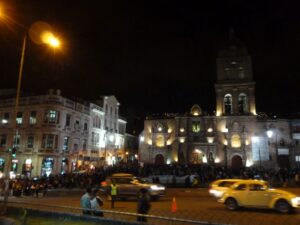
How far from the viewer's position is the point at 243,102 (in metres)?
63.1

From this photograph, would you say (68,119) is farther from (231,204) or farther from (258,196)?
(258,196)

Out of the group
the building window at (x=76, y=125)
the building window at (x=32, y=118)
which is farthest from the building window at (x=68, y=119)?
the building window at (x=32, y=118)

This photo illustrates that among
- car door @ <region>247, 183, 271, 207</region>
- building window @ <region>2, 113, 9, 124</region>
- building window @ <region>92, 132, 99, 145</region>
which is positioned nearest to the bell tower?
building window @ <region>92, 132, 99, 145</region>

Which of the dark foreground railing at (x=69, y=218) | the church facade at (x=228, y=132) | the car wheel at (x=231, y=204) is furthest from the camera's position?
the church facade at (x=228, y=132)

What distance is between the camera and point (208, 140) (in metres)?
62.0

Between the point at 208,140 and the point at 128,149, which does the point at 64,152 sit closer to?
the point at 128,149

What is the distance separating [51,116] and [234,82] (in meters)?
40.1

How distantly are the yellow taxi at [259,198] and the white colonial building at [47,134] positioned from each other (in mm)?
29739

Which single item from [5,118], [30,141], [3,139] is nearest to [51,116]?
[30,141]

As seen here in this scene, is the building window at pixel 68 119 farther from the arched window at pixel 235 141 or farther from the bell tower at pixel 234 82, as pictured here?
the arched window at pixel 235 141

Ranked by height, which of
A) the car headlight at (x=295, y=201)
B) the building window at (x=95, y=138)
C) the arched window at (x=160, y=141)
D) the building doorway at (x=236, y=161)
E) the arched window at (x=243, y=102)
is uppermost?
the arched window at (x=243, y=102)

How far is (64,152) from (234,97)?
38.6m

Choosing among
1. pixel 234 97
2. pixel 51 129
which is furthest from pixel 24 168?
pixel 234 97

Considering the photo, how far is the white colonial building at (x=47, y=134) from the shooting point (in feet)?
133
